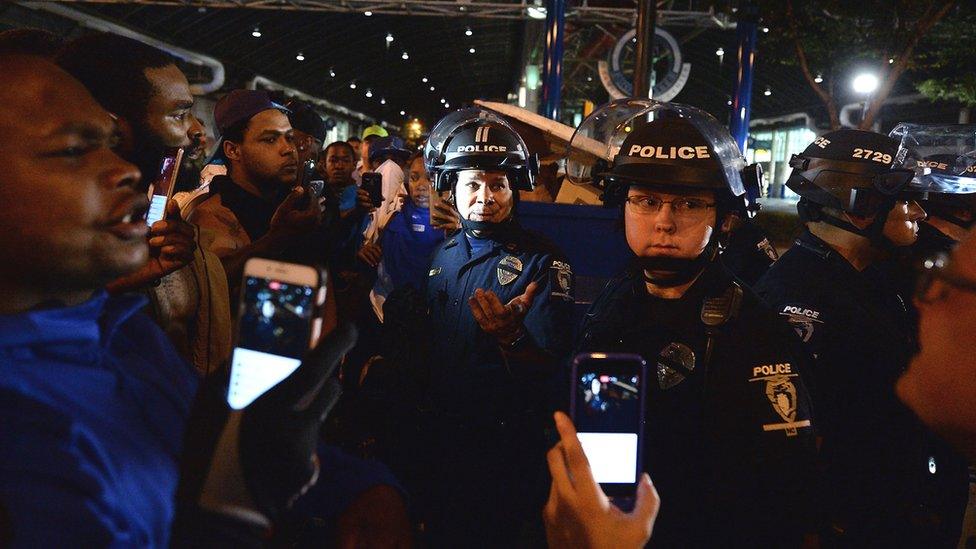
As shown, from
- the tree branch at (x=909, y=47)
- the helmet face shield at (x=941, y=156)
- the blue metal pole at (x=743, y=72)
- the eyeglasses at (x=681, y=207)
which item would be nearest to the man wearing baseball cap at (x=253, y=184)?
the eyeglasses at (x=681, y=207)

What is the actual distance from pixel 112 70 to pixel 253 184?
61.2 inches

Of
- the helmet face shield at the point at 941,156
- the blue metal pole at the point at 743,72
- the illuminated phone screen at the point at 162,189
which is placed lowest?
the illuminated phone screen at the point at 162,189

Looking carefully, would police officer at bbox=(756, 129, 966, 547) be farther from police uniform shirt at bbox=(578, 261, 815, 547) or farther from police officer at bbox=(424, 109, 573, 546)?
police officer at bbox=(424, 109, 573, 546)

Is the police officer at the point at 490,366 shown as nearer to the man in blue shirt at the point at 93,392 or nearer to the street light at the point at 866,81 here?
the man in blue shirt at the point at 93,392

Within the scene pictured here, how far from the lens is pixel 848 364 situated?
2783 millimetres

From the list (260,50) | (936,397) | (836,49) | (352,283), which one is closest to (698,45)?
(836,49)

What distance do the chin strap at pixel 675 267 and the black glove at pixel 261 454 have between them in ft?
5.10

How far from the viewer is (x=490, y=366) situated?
10.3ft

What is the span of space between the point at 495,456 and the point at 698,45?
131 feet

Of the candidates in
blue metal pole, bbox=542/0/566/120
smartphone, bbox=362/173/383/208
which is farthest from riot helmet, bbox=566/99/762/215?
blue metal pole, bbox=542/0/566/120

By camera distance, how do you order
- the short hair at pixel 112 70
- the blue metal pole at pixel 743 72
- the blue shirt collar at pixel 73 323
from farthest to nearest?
the blue metal pole at pixel 743 72 < the short hair at pixel 112 70 < the blue shirt collar at pixel 73 323

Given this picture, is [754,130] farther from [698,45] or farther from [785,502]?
[785,502]

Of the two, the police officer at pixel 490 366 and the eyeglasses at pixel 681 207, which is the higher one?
the eyeglasses at pixel 681 207

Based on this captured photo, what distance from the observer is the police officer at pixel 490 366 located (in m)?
3.12
